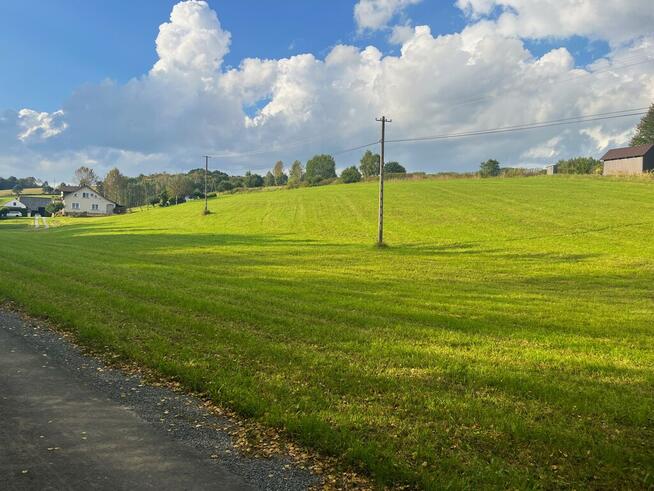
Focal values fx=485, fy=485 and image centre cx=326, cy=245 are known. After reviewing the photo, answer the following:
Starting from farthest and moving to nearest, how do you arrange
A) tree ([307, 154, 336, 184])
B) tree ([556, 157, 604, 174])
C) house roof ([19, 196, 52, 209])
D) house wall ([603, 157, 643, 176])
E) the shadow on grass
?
tree ([307, 154, 336, 184])
house roof ([19, 196, 52, 209])
tree ([556, 157, 604, 174])
house wall ([603, 157, 643, 176])
the shadow on grass

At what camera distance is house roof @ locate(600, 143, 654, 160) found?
80750 millimetres

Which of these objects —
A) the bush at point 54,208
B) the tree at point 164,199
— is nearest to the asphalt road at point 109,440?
the tree at point 164,199

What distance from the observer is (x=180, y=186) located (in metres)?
133

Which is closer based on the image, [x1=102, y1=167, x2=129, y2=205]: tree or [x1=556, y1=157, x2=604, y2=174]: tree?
[x1=556, y1=157, x2=604, y2=174]: tree

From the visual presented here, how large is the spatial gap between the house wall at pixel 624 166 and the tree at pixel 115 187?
4685 inches

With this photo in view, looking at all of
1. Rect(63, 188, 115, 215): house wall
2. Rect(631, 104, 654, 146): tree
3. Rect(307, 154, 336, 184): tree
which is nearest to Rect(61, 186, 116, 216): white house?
Rect(63, 188, 115, 215): house wall

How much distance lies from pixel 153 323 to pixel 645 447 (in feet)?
29.9

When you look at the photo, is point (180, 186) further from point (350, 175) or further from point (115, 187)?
point (350, 175)

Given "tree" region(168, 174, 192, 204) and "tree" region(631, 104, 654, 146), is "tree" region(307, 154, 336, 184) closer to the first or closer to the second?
"tree" region(168, 174, 192, 204)

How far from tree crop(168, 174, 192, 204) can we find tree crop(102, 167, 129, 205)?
1363 centimetres

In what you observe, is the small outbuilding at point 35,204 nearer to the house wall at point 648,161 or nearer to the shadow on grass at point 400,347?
the shadow on grass at point 400,347

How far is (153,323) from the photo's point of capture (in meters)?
10.7

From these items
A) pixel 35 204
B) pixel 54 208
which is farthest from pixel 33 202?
pixel 54 208

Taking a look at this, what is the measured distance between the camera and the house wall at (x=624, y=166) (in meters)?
80.8
